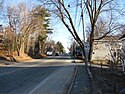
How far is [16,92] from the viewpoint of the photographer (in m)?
13.8

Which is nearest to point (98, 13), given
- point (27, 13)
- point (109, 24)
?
point (109, 24)

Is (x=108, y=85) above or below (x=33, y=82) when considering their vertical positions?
below

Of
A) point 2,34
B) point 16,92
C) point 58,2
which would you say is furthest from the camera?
point 2,34

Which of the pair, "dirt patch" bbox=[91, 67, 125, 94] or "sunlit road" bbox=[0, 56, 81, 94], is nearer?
"dirt patch" bbox=[91, 67, 125, 94]

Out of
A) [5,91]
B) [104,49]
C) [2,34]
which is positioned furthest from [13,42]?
[5,91]

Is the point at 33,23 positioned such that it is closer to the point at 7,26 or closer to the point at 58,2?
the point at 7,26

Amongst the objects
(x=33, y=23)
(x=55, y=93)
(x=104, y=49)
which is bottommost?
(x=55, y=93)

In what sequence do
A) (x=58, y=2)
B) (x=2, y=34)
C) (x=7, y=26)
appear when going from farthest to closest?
1. (x=2, y=34)
2. (x=7, y=26)
3. (x=58, y=2)

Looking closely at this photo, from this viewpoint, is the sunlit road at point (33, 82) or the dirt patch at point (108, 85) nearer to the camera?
the dirt patch at point (108, 85)

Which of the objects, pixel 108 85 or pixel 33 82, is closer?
pixel 108 85

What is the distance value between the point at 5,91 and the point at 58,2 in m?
31.3

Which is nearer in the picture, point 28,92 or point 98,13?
point 28,92

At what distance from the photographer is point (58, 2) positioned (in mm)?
44250

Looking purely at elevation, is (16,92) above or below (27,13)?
below
